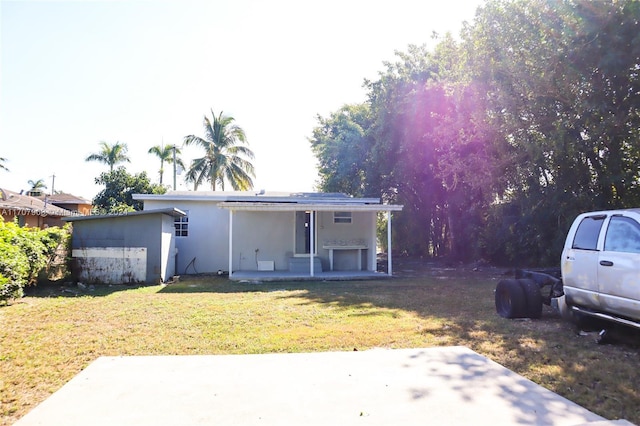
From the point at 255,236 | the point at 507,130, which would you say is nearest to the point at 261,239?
the point at 255,236

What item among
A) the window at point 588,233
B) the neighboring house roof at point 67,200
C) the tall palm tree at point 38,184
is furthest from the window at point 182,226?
the tall palm tree at point 38,184

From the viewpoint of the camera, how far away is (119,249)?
12.1 meters

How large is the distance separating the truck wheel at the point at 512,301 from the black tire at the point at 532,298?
0.19ft

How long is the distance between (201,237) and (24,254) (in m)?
6.09

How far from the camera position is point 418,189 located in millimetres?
21250

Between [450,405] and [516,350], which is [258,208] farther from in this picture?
[450,405]

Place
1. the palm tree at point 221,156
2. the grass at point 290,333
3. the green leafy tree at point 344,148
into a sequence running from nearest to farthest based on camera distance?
the grass at point 290,333, the green leafy tree at point 344,148, the palm tree at point 221,156

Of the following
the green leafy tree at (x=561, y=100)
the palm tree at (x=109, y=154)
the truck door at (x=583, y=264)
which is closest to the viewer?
the truck door at (x=583, y=264)

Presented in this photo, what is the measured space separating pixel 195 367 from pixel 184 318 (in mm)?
2914

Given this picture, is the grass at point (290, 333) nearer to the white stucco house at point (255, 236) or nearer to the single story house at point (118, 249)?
the single story house at point (118, 249)

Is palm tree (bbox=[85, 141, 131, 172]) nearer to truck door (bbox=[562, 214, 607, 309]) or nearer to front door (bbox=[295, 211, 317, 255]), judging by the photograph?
front door (bbox=[295, 211, 317, 255])

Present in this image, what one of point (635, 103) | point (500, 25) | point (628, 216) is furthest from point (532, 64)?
point (628, 216)

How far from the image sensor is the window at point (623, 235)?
5.14 meters

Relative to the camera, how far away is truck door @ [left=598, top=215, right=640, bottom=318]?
5.00 metres
